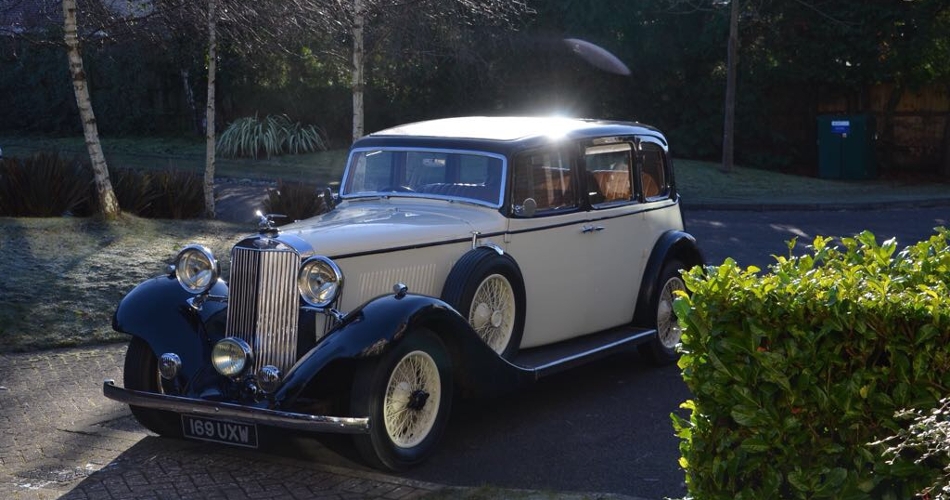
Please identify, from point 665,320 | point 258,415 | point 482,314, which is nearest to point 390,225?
point 482,314

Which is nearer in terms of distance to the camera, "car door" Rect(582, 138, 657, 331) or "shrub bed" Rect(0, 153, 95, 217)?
"car door" Rect(582, 138, 657, 331)

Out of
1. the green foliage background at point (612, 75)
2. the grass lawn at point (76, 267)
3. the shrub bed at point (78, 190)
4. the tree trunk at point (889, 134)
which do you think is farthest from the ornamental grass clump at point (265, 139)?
the tree trunk at point (889, 134)

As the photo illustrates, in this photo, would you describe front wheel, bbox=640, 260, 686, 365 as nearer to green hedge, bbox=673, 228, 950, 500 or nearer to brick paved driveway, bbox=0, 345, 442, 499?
brick paved driveway, bbox=0, 345, 442, 499

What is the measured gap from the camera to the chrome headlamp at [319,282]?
600cm

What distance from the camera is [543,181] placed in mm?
7754

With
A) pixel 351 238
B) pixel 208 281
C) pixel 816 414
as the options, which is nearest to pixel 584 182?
pixel 351 238

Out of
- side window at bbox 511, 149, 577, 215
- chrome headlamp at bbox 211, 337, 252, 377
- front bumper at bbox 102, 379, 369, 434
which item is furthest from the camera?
side window at bbox 511, 149, 577, 215

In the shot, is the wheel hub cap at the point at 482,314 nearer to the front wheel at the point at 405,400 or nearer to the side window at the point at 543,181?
the front wheel at the point at 405,400

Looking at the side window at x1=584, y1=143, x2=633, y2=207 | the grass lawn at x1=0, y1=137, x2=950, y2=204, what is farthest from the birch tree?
the side window at x1=584, y1=143, x2=633, y2=207

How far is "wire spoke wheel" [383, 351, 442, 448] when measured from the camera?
236 inches

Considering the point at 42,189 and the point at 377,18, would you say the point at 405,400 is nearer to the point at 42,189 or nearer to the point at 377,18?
the point at 42,189

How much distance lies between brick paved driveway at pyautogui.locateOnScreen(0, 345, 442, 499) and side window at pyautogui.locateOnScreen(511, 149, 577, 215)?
2241mm

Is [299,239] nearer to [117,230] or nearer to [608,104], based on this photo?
[117,230]

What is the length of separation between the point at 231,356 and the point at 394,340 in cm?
89
